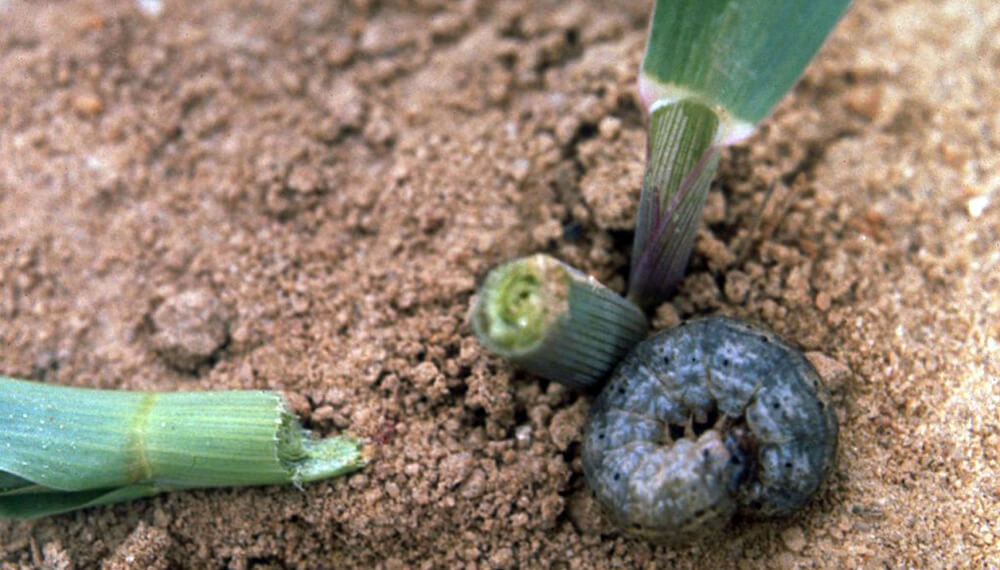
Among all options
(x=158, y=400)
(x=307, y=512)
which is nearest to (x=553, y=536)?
(x=307, y=512)

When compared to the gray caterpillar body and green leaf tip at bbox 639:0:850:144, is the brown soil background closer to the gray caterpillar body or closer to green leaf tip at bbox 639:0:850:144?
the gray caterpillar body

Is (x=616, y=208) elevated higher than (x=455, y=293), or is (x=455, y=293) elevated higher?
(x=616, y=208)

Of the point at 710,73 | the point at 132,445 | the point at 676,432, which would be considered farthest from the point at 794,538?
the point at 132,445

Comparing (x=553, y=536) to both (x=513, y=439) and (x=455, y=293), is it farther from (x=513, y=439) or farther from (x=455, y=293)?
(x=455, y=293)

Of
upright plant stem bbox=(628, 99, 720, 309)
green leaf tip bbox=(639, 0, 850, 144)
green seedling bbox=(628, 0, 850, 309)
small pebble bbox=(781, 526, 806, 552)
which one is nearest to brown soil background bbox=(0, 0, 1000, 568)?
small pebble bbox=(781, 526, 806, 552)

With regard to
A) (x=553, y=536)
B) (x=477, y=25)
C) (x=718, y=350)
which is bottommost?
(x=553, y=536)
